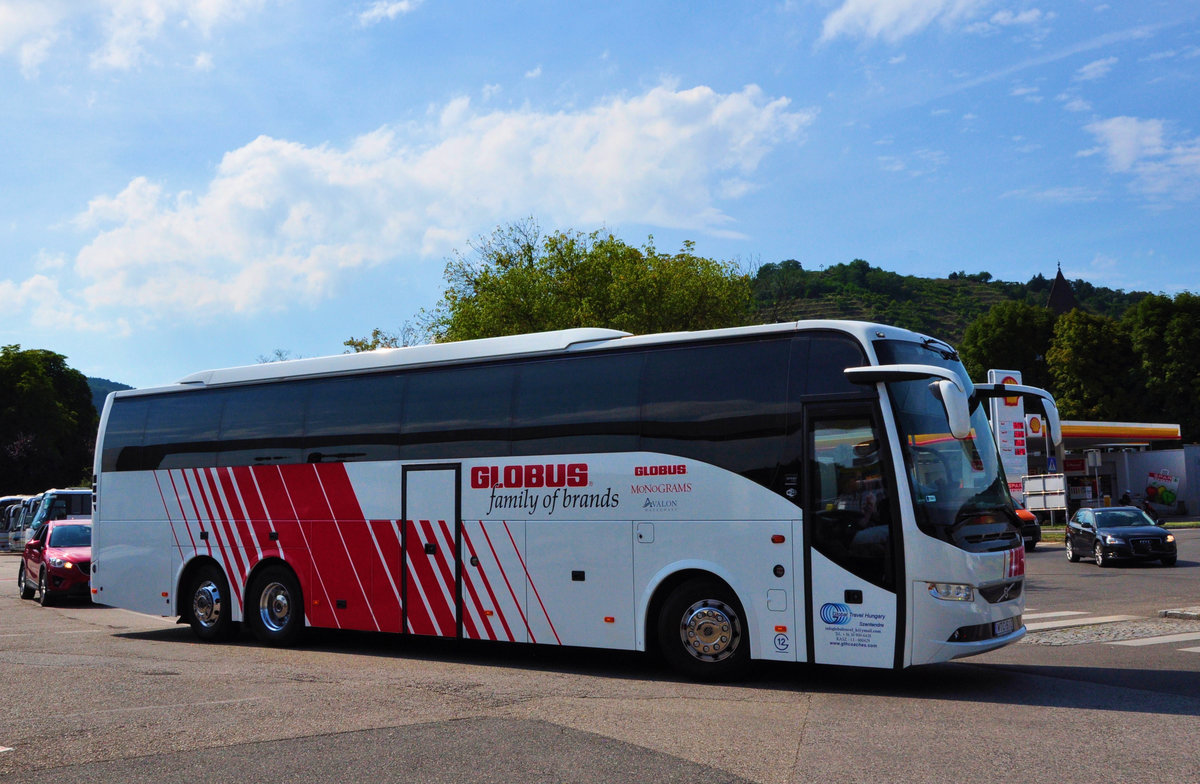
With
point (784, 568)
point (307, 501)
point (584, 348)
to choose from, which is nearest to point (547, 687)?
point (784, 568)

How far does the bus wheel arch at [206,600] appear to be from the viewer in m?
14.9

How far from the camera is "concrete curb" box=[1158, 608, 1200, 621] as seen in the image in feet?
51.5

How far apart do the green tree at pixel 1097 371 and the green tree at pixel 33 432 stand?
6448 cm

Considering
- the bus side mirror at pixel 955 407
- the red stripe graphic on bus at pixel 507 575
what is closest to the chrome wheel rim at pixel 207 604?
the red stripe graphic on bus at pixel 507 575

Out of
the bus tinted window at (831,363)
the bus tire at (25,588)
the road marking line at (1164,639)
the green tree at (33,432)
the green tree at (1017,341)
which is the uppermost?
the green tree at (1017,341)

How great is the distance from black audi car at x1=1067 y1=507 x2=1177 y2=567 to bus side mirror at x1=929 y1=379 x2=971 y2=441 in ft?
68.1

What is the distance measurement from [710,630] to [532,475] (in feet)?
8.57

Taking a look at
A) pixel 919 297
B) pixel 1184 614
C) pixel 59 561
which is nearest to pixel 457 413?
pixel 1184 614

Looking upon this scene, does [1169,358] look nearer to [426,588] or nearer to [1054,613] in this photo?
[1054,613]

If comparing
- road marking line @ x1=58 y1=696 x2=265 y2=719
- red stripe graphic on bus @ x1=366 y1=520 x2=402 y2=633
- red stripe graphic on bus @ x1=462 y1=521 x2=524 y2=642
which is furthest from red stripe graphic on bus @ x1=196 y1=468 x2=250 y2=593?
road marking line @ x1=58 y1=696 x2=265 y2=719

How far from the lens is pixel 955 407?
8.91m

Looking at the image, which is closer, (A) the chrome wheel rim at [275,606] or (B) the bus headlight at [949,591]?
(B) the bus headlight at [949,591]

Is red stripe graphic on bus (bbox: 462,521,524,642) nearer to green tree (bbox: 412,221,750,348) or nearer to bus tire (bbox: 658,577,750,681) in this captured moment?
bus tire (bbox: 658,577,750,681)

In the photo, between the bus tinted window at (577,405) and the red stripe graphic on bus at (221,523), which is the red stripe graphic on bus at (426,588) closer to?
the bus tinted window at (577,405)
